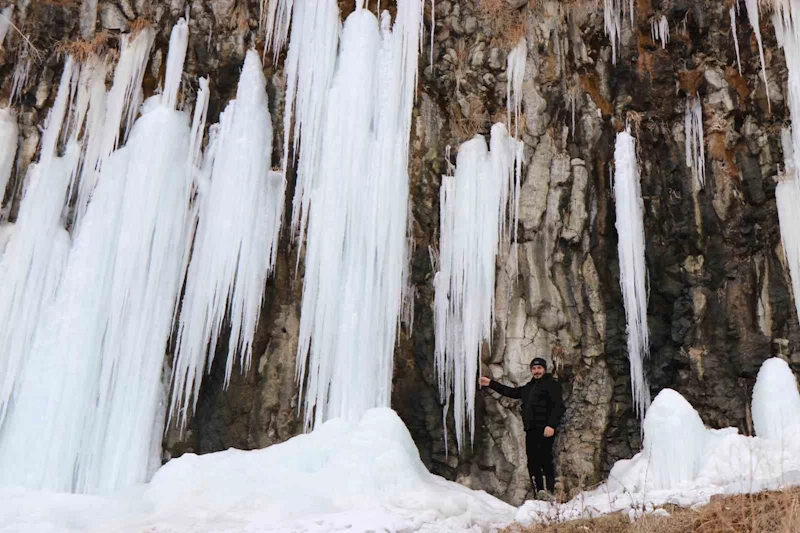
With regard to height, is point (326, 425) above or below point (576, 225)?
below

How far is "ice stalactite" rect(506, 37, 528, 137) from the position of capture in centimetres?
1051

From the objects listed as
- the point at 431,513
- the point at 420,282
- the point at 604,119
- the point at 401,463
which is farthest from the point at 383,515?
the point at 604,119

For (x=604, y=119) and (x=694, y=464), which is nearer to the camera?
(x=694, y=464)

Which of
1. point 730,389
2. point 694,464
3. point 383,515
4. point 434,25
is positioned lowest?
point 383,515

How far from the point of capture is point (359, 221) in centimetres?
934

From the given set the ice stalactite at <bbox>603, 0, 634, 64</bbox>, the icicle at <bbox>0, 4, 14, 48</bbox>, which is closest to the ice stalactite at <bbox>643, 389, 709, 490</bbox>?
the ice stalactite at <bbox>603, 0, 634, 64</bbox>

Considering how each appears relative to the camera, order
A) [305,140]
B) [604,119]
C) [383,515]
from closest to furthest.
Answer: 1. [383,515]
2. [305,140]
3. [604,119]

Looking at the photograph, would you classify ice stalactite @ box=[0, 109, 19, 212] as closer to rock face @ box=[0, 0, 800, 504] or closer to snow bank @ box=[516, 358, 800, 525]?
rock face @ box=[0, 0, 800, 504]

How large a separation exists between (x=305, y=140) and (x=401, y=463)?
5100 millimetres

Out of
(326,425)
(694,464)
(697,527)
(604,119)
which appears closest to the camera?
(697,527)

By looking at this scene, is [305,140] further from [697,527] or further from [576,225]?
[697,527]

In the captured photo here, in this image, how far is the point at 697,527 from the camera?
174 inches

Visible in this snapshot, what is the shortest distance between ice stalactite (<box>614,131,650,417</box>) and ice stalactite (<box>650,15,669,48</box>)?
156cm

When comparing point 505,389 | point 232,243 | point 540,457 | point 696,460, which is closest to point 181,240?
point 232,243
